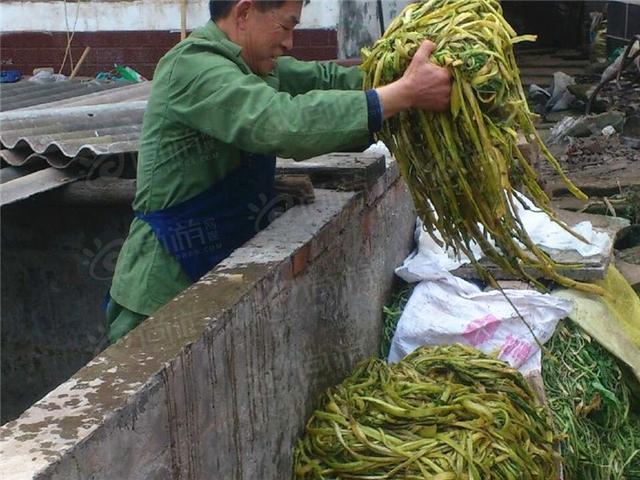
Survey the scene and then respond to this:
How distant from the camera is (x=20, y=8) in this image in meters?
8.84

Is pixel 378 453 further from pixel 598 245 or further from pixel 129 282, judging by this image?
pixel 598 245

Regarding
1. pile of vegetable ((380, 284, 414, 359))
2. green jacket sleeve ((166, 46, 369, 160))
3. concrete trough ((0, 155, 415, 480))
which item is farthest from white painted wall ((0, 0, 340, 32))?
green jacket sleeve ((166, 46, 369, 160))

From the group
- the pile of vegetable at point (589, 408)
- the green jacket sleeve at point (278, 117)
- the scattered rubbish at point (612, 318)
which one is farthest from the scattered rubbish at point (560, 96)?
the green jacket sleeve at point (278, 117)

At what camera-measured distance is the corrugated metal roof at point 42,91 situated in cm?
606

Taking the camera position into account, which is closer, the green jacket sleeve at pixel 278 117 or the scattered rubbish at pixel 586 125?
the green jacket sleeve at pixel 278 117

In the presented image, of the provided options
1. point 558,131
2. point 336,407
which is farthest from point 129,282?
A: point 558,131

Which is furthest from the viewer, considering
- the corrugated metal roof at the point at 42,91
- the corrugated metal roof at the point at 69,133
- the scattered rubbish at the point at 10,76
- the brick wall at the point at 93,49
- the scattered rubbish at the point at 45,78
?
the brick wall at the point at 93,49

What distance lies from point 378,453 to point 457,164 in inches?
39.9

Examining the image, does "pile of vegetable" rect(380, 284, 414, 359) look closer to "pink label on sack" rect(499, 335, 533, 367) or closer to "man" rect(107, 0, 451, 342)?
"pink label on sack" rect(499, 335, 533, 367)

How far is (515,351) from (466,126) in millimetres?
1525

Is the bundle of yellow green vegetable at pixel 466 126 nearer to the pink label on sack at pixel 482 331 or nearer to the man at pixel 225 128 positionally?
the man at pixel 225 128

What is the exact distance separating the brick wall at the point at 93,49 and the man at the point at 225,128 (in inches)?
198

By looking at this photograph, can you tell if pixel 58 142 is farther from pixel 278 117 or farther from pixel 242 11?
pixel 278 117

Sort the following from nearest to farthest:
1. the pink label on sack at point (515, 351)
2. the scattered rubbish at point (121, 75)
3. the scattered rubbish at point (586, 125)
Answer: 1. the pink label on sack at point (515, 351)
2. the scattered rubbish at point (121, 75)
3. the scattered rubbish at point (586, 125)
